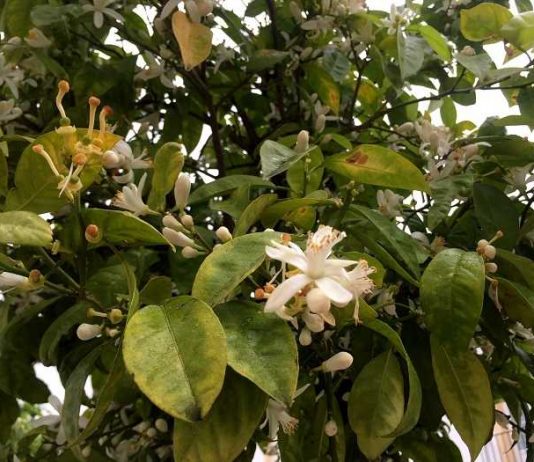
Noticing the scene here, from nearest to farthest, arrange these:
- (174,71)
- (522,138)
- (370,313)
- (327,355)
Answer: (370,313), (327,355), (522,138), (174,71)

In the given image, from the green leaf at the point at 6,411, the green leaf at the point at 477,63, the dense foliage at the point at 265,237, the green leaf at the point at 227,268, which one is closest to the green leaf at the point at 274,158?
the dense foliage at the point at 265,237

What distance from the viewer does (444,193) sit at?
0.55 meters

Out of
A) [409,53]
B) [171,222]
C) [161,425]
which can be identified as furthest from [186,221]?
[409,53]

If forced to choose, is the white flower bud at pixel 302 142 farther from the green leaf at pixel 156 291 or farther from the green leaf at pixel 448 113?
the green leaf at pixel 448 113

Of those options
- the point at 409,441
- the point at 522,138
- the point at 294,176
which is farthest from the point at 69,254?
the point at 522,138

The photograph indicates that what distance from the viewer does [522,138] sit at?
0.60 m

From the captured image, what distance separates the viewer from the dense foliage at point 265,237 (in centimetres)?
34

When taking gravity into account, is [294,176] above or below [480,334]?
above

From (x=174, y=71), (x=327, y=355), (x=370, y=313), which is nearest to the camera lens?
(x=370, y=313)

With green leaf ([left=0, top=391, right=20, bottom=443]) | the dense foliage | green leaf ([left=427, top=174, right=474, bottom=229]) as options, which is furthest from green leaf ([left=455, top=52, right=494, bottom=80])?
green leaf ([left=0, top=391, right=20, bottom=443])

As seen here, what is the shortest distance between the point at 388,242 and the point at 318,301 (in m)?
0.16

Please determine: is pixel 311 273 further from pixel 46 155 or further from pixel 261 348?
pixel 46 155

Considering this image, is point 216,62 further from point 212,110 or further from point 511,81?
point 511,81

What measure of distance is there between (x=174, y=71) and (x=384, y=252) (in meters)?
0.35
